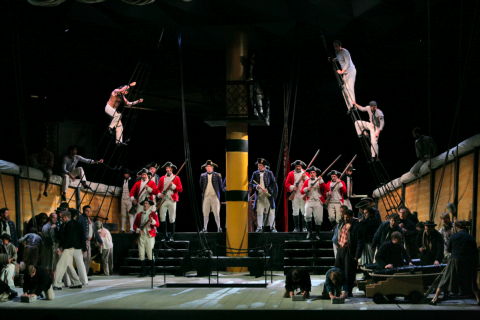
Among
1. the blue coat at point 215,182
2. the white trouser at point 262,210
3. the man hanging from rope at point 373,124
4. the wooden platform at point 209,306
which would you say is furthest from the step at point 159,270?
the man hanging from rope at point 373,124

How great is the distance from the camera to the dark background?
1795cm

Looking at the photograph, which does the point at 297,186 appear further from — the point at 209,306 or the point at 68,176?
the point at 209,306

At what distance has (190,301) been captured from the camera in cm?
1205

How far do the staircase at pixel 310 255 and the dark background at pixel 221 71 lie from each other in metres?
3.89

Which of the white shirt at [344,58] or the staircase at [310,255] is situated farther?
the white shirt at [344,58]

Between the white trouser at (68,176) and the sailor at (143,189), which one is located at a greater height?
the white trouser at (68,176)

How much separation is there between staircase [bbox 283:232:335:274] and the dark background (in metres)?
3.89

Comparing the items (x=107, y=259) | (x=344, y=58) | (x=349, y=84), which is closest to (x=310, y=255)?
(x=349, y=84)

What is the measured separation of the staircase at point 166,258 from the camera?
18.1 metres

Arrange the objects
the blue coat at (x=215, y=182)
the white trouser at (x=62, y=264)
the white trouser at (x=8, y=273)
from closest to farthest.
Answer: the white trouser at (x=8, y=273) → the white trouser at (x=62, y=264) → the blue coat at (x=215, y=182)

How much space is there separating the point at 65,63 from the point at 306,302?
13206 mm

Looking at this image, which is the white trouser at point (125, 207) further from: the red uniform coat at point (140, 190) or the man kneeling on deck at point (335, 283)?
the man kneeling on deck at point (335, 283)

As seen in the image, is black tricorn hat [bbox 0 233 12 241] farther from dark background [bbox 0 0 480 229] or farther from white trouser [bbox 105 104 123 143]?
white trouser [bbox 105 104 123 143]

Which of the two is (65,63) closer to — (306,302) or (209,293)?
(209,293)
